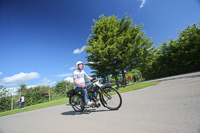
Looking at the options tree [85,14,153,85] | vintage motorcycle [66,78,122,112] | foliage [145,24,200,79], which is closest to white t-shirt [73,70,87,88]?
vintage motorcycle [66,78,122,112]

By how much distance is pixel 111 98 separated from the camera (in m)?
3.53

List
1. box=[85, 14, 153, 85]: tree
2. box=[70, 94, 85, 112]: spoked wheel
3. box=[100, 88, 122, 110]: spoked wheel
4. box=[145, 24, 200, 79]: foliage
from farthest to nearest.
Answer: box=[145, 24, 200, 79]: foliage
box=[85, 14, 153, 85]: tree
box=[70, 94, 85, 112]: spoked wheel
box=[100, 88, 122, 110]: spoked wheel

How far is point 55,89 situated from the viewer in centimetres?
1695

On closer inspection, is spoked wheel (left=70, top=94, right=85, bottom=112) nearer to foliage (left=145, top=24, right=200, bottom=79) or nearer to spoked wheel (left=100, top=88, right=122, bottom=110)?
spoked wheel (left=100, top=88, right=122, bottom=110)

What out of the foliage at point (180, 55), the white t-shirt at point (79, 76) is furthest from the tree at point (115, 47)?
the white t-shirt at point (79, 76)

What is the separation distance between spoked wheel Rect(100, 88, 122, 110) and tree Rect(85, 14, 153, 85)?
26.0ft

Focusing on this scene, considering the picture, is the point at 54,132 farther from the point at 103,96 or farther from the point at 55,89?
the point at 55,89

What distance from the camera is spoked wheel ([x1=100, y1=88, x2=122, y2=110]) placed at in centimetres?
342

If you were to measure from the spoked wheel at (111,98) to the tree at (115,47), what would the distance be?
26.0 ft

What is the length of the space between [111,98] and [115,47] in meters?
8.63

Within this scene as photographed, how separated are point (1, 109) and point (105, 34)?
1632cm

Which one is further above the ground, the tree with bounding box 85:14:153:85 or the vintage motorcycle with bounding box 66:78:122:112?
the tree with bounding box 85:14:153:85

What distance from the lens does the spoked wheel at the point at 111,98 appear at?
342 cm

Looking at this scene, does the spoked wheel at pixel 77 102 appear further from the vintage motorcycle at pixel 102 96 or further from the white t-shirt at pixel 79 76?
the white t-shirt at pixel 79 76
